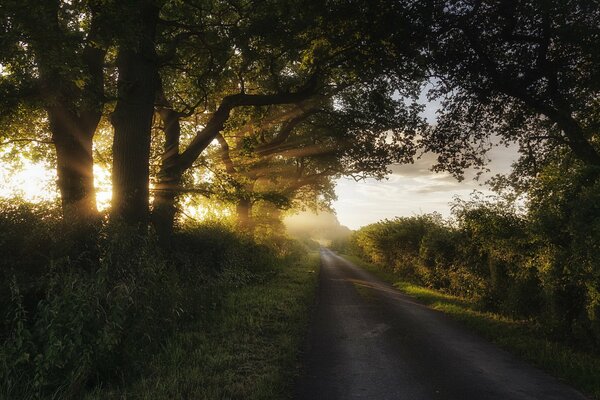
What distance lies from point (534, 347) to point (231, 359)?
6428 millimetres

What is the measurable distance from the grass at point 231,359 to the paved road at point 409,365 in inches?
17.7

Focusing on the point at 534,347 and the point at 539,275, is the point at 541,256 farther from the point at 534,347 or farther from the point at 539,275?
the point at 534,347

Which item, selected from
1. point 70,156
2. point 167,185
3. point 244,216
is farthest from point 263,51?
point 244,216

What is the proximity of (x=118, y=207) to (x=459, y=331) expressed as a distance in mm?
10030

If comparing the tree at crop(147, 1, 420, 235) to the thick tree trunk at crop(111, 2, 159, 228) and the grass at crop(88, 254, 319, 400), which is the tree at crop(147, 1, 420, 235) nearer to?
the thick tree trunk at crop(111, 2, 159, 228)

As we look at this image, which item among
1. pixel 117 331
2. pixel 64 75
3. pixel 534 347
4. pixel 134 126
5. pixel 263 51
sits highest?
pixel 263 51

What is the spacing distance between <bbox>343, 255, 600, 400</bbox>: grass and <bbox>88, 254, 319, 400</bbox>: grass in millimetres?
4639

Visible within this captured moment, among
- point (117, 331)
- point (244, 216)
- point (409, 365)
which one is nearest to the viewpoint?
point (117, 331)

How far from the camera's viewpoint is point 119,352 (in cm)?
584

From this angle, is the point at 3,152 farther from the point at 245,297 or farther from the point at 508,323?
the point at 508,323

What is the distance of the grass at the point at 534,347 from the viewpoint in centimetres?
652

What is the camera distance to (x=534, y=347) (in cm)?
809

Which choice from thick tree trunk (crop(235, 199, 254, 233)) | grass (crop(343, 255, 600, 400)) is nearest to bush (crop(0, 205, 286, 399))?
grass (crop(343, 255, 600, 400))

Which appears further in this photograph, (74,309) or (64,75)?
(64,75)
